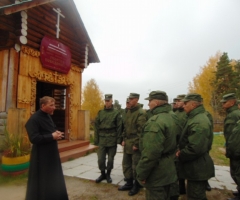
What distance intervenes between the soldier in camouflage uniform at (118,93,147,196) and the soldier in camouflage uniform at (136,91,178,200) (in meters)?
1.54

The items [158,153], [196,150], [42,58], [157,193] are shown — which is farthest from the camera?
[42,58]

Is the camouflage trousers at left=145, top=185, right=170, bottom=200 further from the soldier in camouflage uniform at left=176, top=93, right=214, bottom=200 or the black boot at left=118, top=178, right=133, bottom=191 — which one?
the black boot at left=118, top=178, right=133, bottom=191

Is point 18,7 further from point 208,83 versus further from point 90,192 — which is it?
point 208,83

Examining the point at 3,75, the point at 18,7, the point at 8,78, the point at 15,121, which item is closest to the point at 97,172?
the point at 15,121

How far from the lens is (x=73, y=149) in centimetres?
756

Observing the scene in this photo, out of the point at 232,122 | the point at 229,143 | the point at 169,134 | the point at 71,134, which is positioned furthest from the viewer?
the point at 71,134

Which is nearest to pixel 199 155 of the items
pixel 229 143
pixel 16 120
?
pixel 229 143

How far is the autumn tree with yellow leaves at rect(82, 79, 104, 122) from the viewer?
29062 mm

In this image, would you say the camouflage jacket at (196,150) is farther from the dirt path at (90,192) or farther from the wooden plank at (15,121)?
the wooden plank at (15,121)

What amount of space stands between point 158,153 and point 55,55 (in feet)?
21.7

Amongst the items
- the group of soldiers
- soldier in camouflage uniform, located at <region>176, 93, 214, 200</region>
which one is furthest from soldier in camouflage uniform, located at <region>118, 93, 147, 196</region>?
soldier in camouflage uniform, located at <region>176, 93, 214, 200</region>

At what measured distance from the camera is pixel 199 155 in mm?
2885

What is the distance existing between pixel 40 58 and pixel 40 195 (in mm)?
5417

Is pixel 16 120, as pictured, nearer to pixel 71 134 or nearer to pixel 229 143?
pixel 71 134
